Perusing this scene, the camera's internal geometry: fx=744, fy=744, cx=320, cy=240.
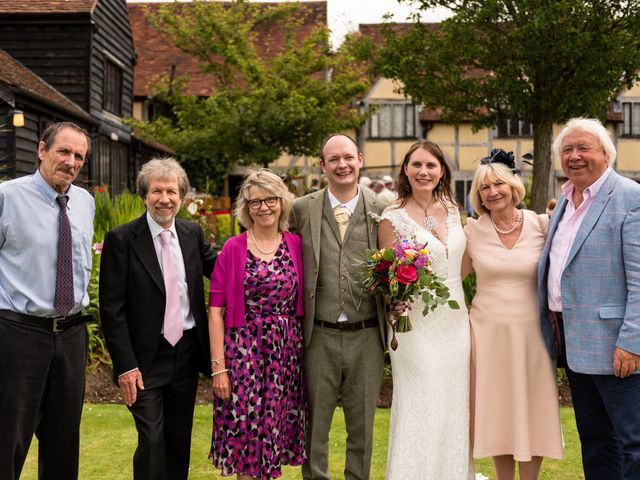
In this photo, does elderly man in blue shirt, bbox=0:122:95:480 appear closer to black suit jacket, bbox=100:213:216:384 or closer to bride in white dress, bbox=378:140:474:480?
black suit jacket, bbox=100:213:216:384

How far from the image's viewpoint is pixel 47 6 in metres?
18.5

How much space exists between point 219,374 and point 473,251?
5.95 ft

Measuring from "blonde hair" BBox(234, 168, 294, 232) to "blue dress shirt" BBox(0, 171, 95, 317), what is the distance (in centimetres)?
103

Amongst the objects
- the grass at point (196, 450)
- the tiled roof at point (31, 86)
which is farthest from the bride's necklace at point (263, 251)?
the tiled roof at point (31, 86)

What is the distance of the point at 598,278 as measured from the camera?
161 inches

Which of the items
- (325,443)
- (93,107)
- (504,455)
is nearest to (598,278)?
(504,455)

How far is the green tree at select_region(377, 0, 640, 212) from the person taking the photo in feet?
44.2

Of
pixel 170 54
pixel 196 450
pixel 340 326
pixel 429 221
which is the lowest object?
pixel 196 450

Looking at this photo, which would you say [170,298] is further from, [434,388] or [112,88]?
[112,88]

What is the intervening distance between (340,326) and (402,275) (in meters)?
0.61

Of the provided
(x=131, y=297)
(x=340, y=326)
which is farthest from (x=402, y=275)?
(x=131, y=297)

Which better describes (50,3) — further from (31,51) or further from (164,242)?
(164,242)

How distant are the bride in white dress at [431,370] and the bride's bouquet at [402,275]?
263 mm

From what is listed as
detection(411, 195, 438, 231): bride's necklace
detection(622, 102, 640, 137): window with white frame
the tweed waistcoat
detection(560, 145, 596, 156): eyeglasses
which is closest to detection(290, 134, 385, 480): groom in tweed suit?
the tweed waistcoat
